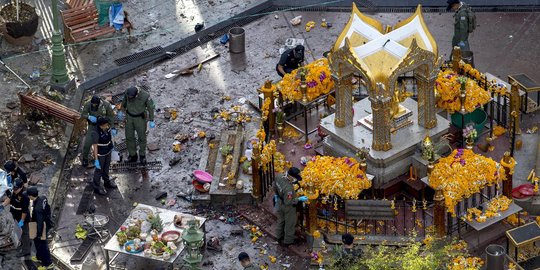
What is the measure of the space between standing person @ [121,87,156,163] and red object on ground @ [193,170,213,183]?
60.2 inches

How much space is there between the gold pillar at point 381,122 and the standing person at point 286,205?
81.3 inches

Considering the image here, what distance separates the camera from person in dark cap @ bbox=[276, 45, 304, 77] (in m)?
30.3

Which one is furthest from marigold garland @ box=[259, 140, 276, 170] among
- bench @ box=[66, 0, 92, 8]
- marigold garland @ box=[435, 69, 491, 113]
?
bench @ box=[66, 0, 92, 8]

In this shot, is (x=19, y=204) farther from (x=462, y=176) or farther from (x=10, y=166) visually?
(x=462, y=176)

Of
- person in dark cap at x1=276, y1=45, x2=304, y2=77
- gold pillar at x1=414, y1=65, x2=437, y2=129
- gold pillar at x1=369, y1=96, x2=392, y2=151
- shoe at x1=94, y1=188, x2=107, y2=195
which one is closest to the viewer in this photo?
gold pillar at x1=369, y1=96, x2=392, y2=151

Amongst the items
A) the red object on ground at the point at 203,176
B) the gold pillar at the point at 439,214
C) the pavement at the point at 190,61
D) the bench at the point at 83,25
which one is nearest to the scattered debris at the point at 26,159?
the pavement at the point at 190,61

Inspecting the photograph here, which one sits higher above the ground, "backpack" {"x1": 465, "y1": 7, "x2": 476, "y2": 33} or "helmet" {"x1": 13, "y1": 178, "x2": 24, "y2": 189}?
"helmet" {"x1": 13, "y1": 178, "x2": 24, "y2": 189}

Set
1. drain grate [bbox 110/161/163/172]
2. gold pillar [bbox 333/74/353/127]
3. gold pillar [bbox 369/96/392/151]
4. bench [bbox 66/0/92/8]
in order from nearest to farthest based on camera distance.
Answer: gold pillar [bbox 369/96/392/151], gold pillar [bbox 333/74/353/127], drain grate [bbox 110/161/163/172], bench [bbox 66/0/92/8]

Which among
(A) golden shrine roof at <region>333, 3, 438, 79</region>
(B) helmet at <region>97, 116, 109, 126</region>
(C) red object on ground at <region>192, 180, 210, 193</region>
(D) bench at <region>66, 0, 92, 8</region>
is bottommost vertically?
(C) red object on ground at <region>192, 180, 210, 193</region>

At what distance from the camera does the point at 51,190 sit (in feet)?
91.8

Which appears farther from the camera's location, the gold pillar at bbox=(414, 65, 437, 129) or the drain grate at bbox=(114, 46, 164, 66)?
the drain grate at bbox=(114, 46, 164, 66)

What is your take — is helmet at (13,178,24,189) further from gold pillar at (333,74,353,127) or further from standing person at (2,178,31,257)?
gold pillar at (333,74,353,127)

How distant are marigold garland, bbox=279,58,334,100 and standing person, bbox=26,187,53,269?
20.8 ft

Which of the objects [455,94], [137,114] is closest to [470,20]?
[455,94]
